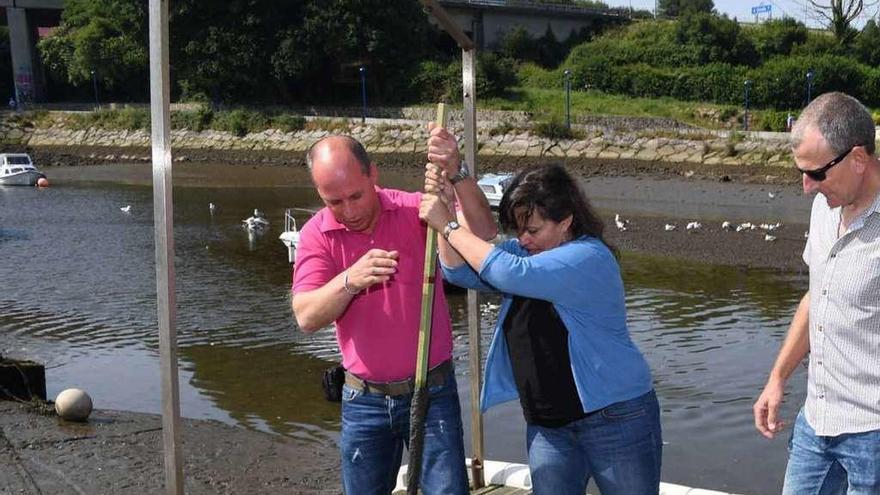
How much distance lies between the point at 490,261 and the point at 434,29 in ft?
192

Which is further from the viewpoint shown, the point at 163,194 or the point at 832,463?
the point at 163,194

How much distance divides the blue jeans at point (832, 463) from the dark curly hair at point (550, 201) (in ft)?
3.36

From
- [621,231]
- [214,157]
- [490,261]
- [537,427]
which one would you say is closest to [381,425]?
[537,427]

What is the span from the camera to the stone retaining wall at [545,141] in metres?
38.1

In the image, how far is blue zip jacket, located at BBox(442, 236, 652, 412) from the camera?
3.68 m

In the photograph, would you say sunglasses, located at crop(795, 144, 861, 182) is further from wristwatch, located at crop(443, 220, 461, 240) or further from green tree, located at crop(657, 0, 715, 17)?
green tree, located at crop(657, 0, 715, 17)

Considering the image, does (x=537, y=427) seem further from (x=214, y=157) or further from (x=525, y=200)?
(x=214, y=157)

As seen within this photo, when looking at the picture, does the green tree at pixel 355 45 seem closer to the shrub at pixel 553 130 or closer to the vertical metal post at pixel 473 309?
the shrub at pixel 553 130

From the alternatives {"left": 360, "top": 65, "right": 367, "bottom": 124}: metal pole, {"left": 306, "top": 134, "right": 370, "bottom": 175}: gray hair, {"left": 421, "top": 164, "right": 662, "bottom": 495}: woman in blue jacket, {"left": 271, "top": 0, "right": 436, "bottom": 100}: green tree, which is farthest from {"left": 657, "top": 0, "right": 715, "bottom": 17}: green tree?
{"left": 421, "top": 164, "right": 662, "bottom": 495}: woman in blue jacket

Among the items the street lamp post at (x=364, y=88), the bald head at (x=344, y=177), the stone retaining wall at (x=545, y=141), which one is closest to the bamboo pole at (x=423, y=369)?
the bald head at (x=344, y=177)

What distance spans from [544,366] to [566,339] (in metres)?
0.13

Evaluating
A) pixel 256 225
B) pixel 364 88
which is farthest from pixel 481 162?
pixel 256 225

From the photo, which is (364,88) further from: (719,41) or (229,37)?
(719,41)

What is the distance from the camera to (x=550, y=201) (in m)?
3.82
